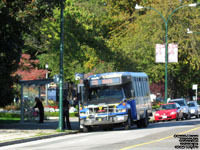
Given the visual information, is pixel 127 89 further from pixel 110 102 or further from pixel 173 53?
pixel 173 53

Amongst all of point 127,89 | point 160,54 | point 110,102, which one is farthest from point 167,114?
point 110,102

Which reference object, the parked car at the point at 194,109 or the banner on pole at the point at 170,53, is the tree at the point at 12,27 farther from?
the parked car at the point at 194,109

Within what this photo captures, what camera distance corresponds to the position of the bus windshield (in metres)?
29.6

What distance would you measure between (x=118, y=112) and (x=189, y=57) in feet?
105

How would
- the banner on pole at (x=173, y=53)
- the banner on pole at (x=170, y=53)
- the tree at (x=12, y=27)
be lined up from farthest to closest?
1. the banner on pole at (x=170, y=53)
2. the banner on pole at (x=173, y=53)
3. the tree at (x=12, y=27)

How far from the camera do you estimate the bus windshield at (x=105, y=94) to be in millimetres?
29594

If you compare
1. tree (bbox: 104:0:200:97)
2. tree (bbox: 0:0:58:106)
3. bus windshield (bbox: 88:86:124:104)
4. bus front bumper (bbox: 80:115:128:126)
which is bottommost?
bus front bumper (bbox: 80:115:128:126)

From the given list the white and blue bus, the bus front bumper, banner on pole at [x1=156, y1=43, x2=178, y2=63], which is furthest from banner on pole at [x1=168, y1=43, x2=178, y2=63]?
the bus front bumper

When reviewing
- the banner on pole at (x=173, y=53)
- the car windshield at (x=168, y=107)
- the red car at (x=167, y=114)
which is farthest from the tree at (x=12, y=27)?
the banner on pole at (x=173, y=53)

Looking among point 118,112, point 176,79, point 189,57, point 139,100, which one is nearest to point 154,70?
point 189,57

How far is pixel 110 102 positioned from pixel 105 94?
0.79 metres

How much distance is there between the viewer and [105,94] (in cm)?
2994

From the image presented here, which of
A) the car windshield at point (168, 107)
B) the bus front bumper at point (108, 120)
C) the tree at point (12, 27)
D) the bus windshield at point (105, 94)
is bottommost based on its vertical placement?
the bus front bumper at point (108, 120)

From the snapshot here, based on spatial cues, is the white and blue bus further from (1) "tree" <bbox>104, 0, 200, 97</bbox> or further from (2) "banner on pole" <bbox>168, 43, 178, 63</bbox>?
(1) "tree" <bbox>104, 0, 200, 97</bbox>
